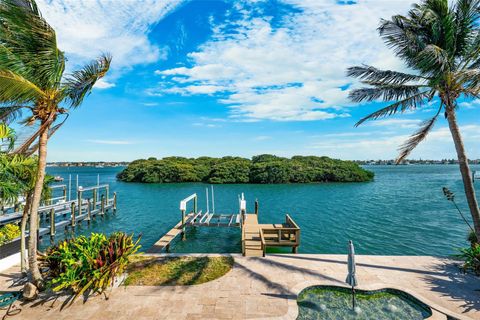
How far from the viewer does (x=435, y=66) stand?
7875 millimetres

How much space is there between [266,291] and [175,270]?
345 centimetres

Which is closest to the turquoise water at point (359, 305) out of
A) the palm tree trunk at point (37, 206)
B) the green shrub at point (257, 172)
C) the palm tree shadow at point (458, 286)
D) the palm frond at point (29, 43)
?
the palm tree shadow at point (458, 286)

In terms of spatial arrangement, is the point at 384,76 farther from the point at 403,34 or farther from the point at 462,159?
the point at 462,159

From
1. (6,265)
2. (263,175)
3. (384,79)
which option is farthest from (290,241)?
(263,175)

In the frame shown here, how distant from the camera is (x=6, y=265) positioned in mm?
9250

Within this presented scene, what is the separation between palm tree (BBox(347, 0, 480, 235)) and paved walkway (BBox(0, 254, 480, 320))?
2.87m

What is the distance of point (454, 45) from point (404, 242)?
47.1ft

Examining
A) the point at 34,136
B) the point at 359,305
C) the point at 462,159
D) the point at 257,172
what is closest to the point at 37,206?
the point at 34,136

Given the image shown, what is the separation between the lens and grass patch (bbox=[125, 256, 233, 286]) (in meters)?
8.12

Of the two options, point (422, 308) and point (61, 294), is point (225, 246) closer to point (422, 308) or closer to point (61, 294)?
point (61, 294)

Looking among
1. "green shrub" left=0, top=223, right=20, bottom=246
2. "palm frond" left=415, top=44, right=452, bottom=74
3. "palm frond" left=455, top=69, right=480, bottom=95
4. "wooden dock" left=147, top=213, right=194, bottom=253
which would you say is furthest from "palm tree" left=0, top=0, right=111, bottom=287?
"palm frond" left=455, top=69, right=480, bottom=95

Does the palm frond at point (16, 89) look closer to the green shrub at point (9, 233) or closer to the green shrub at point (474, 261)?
the green shrub at point (9, 233)

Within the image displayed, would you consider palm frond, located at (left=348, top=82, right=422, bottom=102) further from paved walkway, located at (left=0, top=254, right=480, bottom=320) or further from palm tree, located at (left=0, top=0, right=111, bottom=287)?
palm tree, located at (left=0, top=0, right=111, bottom=287)

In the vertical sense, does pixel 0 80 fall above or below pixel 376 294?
above
